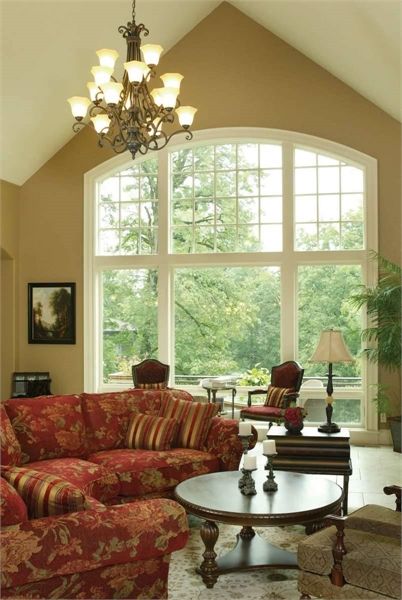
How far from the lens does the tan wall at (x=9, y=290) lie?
8.80 meters

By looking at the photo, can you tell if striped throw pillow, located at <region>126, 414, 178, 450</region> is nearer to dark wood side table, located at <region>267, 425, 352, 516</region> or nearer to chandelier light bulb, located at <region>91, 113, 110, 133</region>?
dark wood side table, located at <region>267, 425, 352, 516</region>

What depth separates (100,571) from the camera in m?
2.59

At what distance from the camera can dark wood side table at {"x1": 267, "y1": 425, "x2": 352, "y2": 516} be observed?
16.3 ft

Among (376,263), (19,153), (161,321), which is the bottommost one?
(161,321)

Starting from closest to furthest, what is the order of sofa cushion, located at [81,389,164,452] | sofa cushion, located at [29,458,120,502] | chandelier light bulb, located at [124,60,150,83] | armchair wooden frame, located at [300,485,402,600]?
armchair wooden frame, located at [300,485,402,600] < sofa cushion, located at [29,458,120,502] < sofa cushion, located at [81,389,164,452] < chandelier light bulb, located at [124,60,150,83]

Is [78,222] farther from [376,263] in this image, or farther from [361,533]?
[361,533]

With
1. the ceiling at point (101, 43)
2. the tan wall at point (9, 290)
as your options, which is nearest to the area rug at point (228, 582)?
the ceiling at point (101, 43)

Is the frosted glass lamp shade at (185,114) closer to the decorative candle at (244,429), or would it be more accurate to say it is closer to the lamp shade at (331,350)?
the lamp shade at (331,350)

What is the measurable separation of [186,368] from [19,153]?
341 centimetres

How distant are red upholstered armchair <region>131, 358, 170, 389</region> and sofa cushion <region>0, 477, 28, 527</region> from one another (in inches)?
214

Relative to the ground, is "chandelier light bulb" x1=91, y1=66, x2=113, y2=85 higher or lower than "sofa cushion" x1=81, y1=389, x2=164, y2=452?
higher

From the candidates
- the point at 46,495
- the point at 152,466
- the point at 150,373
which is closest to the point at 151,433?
the point at 152,466

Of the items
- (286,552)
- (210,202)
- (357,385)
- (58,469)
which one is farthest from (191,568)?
(210,202)

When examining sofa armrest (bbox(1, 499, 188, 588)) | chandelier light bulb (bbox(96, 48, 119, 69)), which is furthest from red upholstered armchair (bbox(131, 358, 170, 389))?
sofa armrest (bbox(1, 499, 188, 588))
